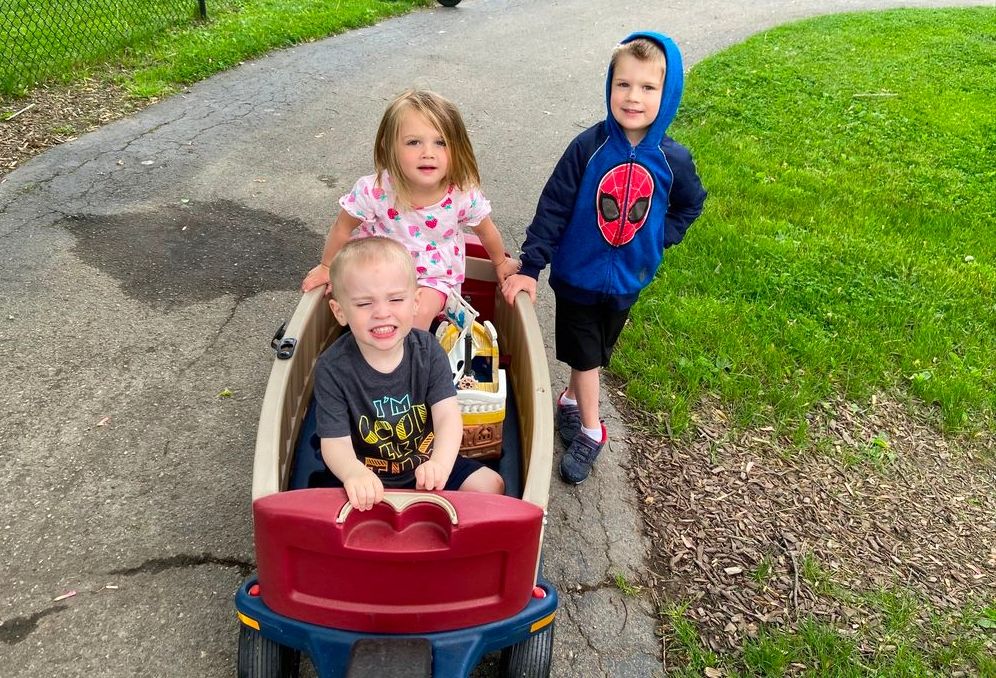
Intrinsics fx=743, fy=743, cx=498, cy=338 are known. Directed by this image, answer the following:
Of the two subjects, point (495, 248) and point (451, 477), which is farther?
point (495, 248)

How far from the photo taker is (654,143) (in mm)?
2377

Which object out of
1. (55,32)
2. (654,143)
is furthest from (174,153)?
(654,143)

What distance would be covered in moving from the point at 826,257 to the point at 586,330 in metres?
2.22

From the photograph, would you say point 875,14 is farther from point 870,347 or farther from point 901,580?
point 901,580

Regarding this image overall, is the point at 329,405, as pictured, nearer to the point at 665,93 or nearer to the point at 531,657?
the point at 531,657

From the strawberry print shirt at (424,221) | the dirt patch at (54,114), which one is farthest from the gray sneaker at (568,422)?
the dirt patch at (54,114)

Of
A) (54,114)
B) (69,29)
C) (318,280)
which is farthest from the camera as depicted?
(69,29)

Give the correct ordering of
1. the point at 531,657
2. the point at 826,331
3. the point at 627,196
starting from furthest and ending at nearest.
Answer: the point at 826,331
the point at 627,196
the point at 531,657

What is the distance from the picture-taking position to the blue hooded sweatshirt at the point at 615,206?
2377 millimetres

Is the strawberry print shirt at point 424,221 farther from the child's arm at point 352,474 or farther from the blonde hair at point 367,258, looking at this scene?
the child's arm at point 352,474

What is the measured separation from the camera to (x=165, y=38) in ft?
22.7

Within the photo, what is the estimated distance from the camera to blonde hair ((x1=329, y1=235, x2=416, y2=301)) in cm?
195

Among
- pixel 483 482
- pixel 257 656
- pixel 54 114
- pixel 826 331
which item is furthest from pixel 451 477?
pixel 54 114

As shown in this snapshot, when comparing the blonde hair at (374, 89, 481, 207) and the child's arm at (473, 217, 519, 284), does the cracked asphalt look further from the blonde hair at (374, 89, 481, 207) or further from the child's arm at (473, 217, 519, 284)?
the blonde hair at (374, 89, 481, 207)
